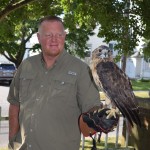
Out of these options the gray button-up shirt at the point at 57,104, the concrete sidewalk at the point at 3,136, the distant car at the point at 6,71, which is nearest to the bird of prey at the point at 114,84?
the gray button-up shirt at the point at 57,104

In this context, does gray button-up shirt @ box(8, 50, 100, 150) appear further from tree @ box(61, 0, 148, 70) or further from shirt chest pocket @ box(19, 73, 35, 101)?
tree @ box(61, 0, 148, 70)

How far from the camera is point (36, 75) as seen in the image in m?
3.55

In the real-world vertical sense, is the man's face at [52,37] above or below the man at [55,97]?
above

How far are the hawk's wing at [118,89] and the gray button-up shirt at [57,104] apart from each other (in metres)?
0.40

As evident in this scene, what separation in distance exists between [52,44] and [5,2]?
273 inches

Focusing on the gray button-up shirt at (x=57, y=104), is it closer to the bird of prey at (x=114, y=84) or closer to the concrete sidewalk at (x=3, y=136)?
the bird of prey at (x=114, y=84)

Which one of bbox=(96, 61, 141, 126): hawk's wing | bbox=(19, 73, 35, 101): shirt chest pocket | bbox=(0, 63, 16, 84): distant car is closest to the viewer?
bbox=(96, 61, 141, 126): hawk's wing

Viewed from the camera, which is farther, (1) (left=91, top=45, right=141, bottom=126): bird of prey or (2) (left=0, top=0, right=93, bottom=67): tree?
(2) (left=0, top=0, right=93, bottom=67): tree

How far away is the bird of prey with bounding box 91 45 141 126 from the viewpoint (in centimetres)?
275

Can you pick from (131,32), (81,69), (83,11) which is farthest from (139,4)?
(81,69)

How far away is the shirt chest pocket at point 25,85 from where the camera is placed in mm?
3557

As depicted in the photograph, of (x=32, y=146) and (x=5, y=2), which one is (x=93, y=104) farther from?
(x=5, y=2)

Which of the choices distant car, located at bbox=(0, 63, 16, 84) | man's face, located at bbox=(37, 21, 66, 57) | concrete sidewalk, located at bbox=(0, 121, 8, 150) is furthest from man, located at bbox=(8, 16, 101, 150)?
distant car, located at bbox=(0, 63, 16, 84)

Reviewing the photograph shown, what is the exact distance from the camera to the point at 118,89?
286 cm
